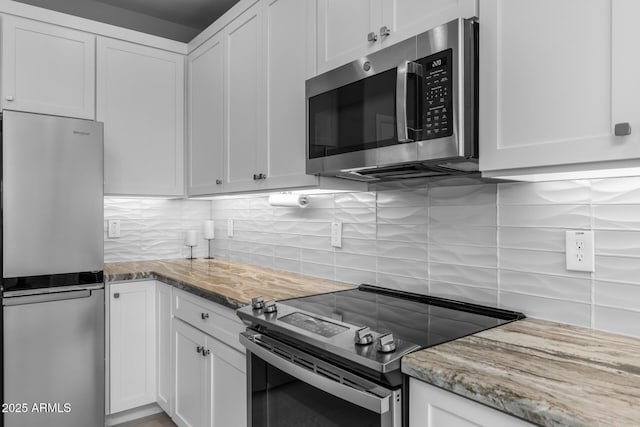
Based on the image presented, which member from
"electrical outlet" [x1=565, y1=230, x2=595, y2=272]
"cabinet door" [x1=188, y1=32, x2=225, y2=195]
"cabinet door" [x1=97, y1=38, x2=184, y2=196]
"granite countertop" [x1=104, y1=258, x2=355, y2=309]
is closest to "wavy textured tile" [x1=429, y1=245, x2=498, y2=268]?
"electrical outlet" [x1=565, y1=230, x2=595, y2=272]

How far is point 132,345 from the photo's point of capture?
2447mm

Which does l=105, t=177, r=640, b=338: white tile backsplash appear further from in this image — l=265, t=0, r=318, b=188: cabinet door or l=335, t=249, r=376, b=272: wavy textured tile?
l=265, t=0, r=318, b=188: cabinet door

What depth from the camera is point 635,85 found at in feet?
2.84

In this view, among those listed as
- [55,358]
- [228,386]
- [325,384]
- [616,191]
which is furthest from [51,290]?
[616,191]

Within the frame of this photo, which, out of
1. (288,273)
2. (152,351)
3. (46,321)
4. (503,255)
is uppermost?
(503,255)

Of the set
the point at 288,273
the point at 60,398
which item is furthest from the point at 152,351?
the point at 288,273

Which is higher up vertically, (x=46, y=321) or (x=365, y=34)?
(x=365, y=34)

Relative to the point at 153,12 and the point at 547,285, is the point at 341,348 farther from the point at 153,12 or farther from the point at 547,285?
the point at 153,12

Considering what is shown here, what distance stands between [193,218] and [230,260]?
1.68 feet

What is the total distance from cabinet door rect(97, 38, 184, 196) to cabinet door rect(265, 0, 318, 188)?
1127 millimetres

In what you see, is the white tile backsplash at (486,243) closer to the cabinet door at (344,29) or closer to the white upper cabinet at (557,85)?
the white upper cabinet at (557,85)

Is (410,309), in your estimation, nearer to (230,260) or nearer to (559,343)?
(559,343)

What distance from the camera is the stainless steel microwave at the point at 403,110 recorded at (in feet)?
3.73

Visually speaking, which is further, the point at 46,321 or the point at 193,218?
the point at 193,218
